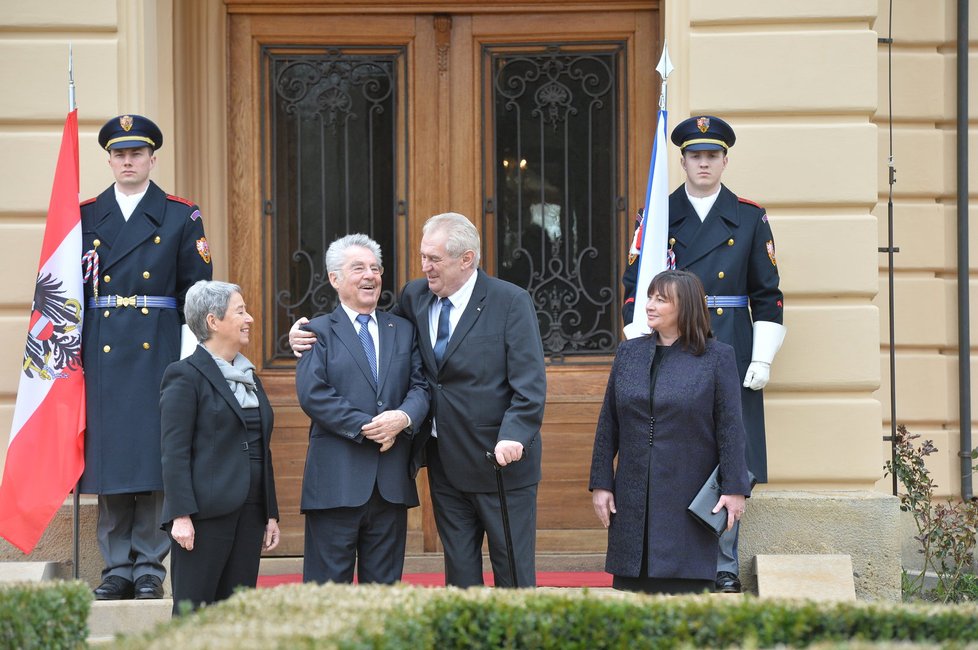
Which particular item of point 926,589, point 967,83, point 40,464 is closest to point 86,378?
point 40,464

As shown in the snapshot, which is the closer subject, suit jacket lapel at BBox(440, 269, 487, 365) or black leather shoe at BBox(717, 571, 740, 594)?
suit jacket lapel at BBox(440, 269, 487, 365)

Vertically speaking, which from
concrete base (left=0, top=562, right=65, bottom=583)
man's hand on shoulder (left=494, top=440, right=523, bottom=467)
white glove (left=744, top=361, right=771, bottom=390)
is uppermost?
white glove (left=744, top=361, right=771, bottom=390)

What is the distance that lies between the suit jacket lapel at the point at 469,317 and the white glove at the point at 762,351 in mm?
1577

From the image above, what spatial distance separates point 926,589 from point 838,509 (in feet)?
4.34

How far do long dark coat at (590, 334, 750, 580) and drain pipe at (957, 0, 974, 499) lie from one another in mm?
3329

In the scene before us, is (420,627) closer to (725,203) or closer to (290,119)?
(725,203)

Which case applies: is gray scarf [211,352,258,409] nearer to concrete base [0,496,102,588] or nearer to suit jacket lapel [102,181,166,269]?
suit jacket lapel [102,181,166,269]

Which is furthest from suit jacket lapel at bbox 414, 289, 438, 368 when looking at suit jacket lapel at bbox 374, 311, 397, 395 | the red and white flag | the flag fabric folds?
the red and white flag

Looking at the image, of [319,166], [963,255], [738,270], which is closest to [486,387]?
[738,270]

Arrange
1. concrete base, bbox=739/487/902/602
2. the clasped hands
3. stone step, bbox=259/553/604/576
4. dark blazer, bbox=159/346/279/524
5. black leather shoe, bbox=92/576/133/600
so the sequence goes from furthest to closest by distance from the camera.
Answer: stone step, bbox=259/553/604/576 → concrete base, bbox=739/487/902/602 → black leather shoe, bbox=92/576/133/600 → the clasped hands → dark blazer, bbox=159/346/279/524

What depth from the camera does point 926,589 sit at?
790 cm

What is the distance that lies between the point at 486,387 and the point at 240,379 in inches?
42.4

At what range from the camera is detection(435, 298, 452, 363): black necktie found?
235 inches

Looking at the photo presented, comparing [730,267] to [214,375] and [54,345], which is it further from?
[54,345]
